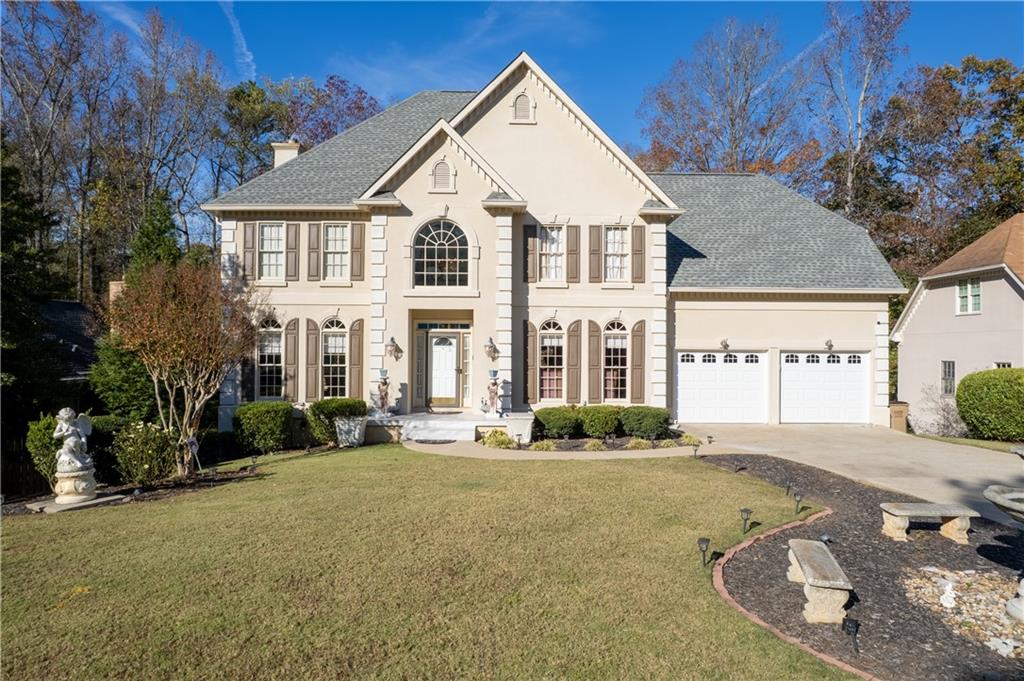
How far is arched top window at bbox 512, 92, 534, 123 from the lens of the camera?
690 inches

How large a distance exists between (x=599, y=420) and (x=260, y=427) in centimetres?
891

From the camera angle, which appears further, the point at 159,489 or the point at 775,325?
the point at 775,325

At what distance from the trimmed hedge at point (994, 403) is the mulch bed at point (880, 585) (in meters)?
10.6

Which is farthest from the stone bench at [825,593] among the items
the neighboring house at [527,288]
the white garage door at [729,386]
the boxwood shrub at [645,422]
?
the white garage door at [729,386]

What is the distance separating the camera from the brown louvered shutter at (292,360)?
56.5ft

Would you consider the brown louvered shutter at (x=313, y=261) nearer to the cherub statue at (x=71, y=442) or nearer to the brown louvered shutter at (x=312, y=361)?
the brown louvered shutter at (x=312, y=361)

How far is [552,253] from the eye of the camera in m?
17.6

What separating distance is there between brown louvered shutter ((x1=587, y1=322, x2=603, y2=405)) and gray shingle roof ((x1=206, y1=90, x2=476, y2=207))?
324 inches

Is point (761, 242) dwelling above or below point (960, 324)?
above

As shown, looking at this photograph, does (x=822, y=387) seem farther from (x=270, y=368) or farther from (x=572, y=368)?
(x=270, y=368)

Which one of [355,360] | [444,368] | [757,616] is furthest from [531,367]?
[757,616]

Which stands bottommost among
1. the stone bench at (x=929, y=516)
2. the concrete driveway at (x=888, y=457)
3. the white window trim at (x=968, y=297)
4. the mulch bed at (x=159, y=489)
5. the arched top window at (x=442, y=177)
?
the mulch bed at (x=159, y=489)

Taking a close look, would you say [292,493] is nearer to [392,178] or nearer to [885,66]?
[392,178]

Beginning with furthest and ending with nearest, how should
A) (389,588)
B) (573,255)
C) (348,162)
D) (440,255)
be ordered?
(348,162) < (573,255) < (440,255) < (389,588)
